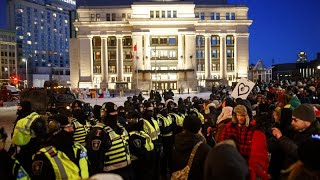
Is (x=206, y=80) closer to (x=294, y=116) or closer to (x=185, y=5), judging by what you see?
(x=185, y=5)

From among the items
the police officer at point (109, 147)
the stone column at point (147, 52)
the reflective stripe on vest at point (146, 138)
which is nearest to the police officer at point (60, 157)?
the police officer at point (109, 147)

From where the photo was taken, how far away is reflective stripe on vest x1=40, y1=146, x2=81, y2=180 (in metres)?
5.08

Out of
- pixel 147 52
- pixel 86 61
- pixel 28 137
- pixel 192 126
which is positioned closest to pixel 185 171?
pixel 192 126

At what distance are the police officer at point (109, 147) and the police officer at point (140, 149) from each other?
0.89 metres

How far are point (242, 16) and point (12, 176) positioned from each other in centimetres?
8591

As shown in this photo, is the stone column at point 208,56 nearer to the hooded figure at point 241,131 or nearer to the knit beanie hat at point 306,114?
the hooded figure at point 241,131

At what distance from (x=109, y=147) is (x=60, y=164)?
1.69 m

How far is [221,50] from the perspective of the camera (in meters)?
85.7

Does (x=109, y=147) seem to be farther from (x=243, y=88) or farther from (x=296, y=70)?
(x=296, y=70)

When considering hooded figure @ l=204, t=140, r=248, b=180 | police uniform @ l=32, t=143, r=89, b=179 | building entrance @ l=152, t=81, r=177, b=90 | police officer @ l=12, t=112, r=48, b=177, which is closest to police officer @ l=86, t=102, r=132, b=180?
police officer @ l=12, t=112, r=48, b=177

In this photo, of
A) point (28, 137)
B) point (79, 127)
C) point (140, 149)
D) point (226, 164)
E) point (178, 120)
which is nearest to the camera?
point (226, 164)

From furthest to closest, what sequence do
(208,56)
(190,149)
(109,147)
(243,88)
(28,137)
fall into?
(208,56)
(243,88)
(28,137)
(109,147)
(190,149)

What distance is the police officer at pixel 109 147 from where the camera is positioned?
21.3ft

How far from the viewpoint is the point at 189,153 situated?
216 inches
